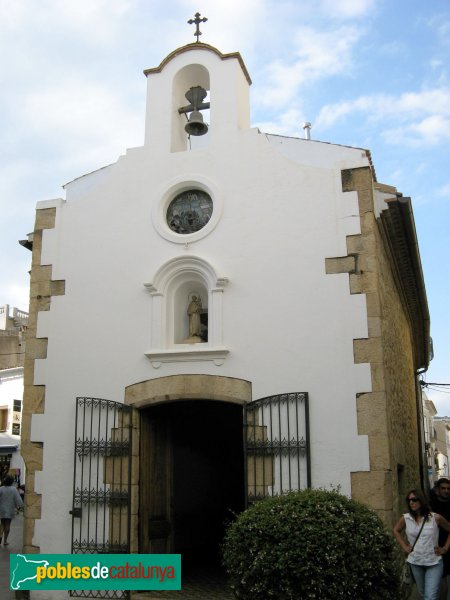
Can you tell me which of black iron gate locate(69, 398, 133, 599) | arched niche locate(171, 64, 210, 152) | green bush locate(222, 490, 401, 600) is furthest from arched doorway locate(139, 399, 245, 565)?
arched niche locate(171, 64, 210, 152)

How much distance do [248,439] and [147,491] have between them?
161 centimetres

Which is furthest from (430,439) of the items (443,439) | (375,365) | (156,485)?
(375,365)

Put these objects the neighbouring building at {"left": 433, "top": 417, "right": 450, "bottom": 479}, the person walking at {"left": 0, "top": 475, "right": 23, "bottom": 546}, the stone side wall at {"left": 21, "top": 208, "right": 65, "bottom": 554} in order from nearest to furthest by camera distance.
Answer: the stone side wall at {"left": 21, "top": 208, "right": 65, "bottom": 554}
the person walking at {"left": 0, "top": 475, "right": 23, "bottom": 546}
the neighbouring building at {"left": 433, "top": 417, "right": 450, "bottom": 479}

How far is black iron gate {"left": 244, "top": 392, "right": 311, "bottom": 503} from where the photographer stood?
298 inches

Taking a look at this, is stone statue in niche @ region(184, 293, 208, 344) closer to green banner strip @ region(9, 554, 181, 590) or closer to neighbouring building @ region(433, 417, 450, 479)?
green banner strip @ region(9, 554, 181, 590)

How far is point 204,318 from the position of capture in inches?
350

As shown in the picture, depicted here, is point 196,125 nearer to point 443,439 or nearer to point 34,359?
point 34,359

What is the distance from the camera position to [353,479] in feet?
24.1

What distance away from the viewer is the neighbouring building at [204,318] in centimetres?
768

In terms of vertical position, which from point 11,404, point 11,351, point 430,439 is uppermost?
point 11,351

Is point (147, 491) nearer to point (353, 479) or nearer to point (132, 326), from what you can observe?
point (132, 326)

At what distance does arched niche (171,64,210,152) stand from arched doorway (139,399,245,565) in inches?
142

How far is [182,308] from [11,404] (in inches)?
751

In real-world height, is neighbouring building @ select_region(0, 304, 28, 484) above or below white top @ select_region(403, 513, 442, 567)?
above
